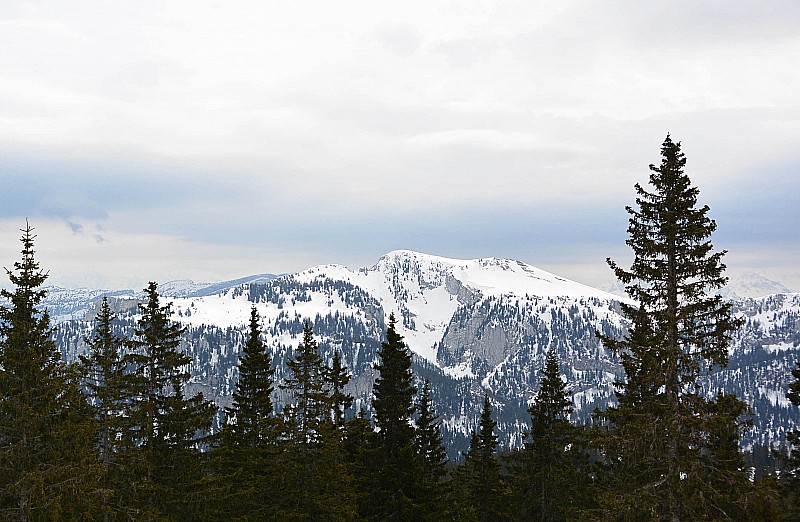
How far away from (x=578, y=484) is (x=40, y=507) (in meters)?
30.3

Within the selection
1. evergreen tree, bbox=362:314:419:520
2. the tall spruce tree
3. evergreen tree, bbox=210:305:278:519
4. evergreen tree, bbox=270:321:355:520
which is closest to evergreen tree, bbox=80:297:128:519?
evergreen tree, bbox=210:305:278:519

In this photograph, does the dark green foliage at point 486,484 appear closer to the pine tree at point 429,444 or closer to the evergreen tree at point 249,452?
the pine tree at point 429,444

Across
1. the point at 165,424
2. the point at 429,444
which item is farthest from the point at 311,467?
the point at 429,444

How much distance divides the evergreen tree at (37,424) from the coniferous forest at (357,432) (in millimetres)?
50

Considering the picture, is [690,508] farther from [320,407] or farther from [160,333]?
[160,333]

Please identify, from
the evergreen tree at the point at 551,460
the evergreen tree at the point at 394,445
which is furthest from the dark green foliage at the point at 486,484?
the evergreen tree at the point at 394,445

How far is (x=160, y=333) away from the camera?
1128 inches

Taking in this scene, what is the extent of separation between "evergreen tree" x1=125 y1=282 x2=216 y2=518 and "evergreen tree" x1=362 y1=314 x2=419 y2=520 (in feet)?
28.0

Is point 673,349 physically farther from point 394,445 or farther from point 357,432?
point 357,432

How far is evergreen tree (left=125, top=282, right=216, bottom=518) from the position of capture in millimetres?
26781

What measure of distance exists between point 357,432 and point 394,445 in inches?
167

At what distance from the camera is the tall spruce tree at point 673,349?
1756 centimetres

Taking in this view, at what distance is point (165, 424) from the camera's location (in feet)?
91.4

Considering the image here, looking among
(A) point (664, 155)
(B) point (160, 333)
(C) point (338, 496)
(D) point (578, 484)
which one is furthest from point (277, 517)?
(A) point (664, 155)
